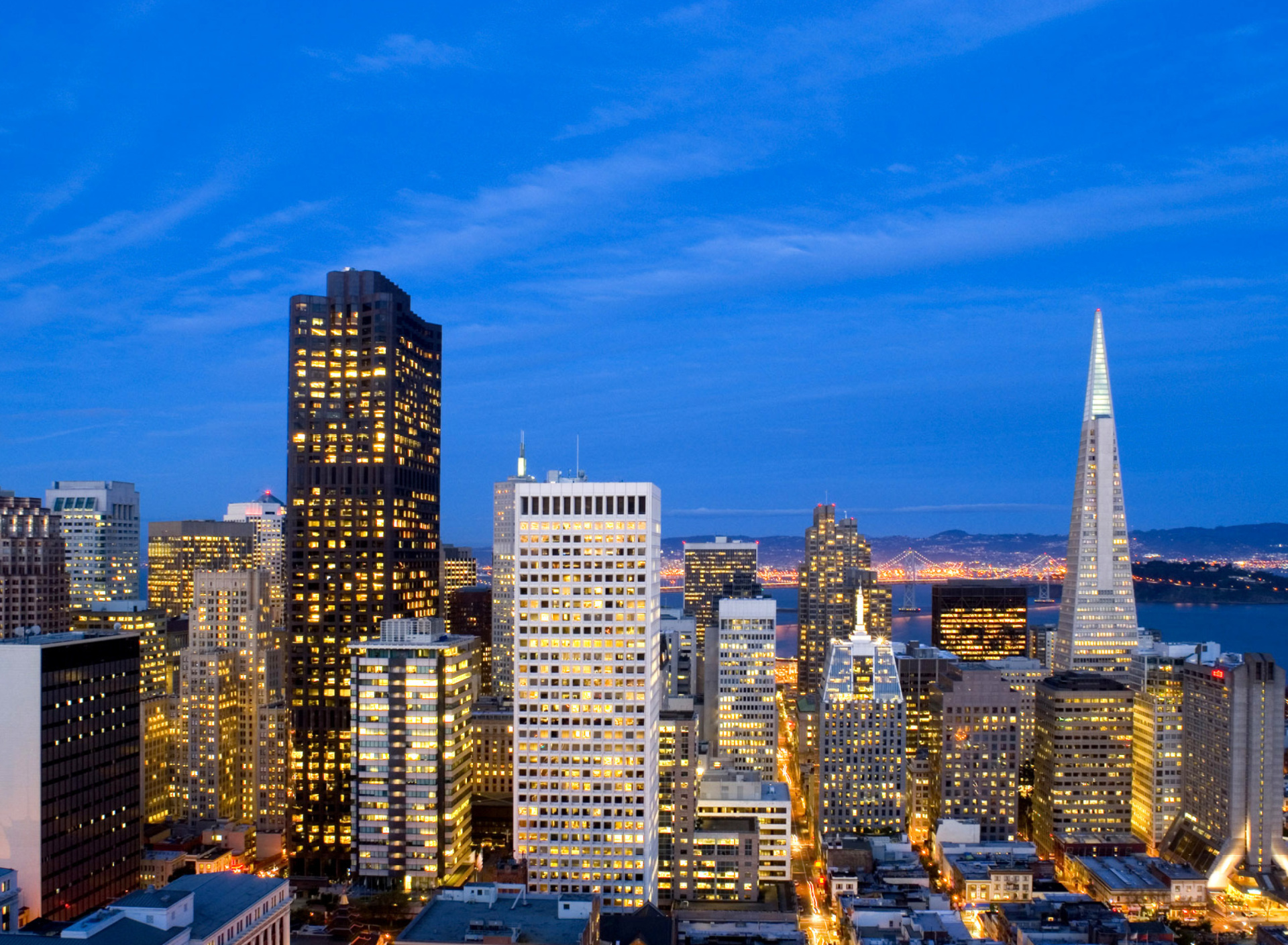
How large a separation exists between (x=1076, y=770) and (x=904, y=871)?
119ft

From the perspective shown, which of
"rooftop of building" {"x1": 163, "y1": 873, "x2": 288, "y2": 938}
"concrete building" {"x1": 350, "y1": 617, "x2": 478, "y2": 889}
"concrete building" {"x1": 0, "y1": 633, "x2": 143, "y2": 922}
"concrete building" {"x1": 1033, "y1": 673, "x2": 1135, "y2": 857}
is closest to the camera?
"rooftop of building" {"x1": 163, "y1": 873, "x2": 288, "y2": 938}

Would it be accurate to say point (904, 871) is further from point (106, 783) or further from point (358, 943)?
point (106, 783)

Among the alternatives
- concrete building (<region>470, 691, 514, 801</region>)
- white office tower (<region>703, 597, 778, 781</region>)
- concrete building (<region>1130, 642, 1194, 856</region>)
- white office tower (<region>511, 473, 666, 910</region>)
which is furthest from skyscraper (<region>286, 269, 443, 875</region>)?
concrete building (<region>1130, 642, 1194, 856</region>)

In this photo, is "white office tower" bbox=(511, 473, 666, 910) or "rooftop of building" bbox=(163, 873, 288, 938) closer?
"rooftop of building" bbox=(163, 873, 288, 938)

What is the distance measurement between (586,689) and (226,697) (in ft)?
219

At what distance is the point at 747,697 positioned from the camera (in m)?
159

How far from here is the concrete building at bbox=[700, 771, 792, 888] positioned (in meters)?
111

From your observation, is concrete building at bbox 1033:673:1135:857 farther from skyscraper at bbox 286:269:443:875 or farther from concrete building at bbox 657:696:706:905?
skyscraper at bbox 286:269:443:875

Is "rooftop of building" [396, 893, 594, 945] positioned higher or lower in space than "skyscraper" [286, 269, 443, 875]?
lower

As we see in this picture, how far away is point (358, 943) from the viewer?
270 feet

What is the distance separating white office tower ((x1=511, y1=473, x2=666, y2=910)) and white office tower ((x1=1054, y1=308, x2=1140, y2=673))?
10621 centimetres

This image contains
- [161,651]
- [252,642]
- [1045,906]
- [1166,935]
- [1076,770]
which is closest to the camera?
[1166,935]

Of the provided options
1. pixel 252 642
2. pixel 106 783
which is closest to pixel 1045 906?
pixel 106 783

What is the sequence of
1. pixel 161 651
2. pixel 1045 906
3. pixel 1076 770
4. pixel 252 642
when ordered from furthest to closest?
pixel 161 651
pixel 252 642
pixel 1076 770
pixel 1045 906
